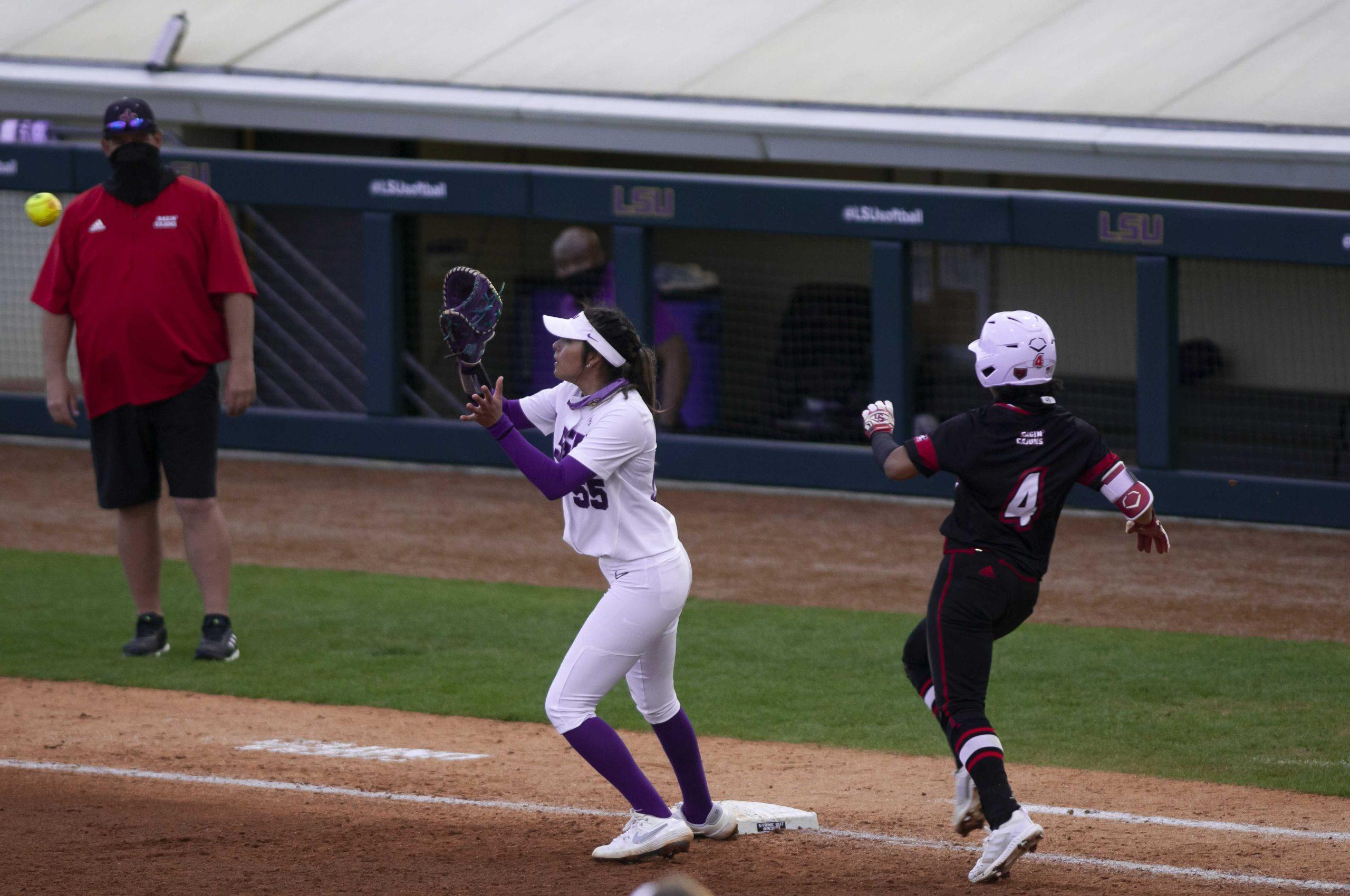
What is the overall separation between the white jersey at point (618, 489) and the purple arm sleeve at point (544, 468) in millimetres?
46

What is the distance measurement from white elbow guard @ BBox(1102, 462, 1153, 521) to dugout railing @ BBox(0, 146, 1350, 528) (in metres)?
5.03

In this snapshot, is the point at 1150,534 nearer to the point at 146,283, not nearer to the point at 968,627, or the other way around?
the point at 968,627

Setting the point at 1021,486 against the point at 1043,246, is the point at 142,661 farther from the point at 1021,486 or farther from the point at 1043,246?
the point at 1043,246

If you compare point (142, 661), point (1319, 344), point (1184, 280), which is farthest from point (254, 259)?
point (1319, 344)

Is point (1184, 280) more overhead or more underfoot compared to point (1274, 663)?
more overhead

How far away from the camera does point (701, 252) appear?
38.4 feet

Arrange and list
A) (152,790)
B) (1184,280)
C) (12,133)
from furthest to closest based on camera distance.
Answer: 1. (12,133)
2. (1184,280)
3. (152,790)

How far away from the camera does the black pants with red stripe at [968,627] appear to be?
15.7ft

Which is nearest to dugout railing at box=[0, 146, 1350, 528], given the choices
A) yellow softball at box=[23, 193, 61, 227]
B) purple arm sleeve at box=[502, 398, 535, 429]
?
yellow softball at box=[23, 193, 61, 227]

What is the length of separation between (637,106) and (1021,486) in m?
8.70

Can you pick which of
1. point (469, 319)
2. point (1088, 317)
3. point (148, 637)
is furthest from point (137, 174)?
point (1088, 317)

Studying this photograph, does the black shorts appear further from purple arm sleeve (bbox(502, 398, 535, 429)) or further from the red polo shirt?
purple arm sleeve (bbox(502, 398, 535, 429))

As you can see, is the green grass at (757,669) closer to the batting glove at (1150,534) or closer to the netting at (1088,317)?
the batting glove at (1150,534)

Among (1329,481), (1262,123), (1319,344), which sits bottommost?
(1329,481)
